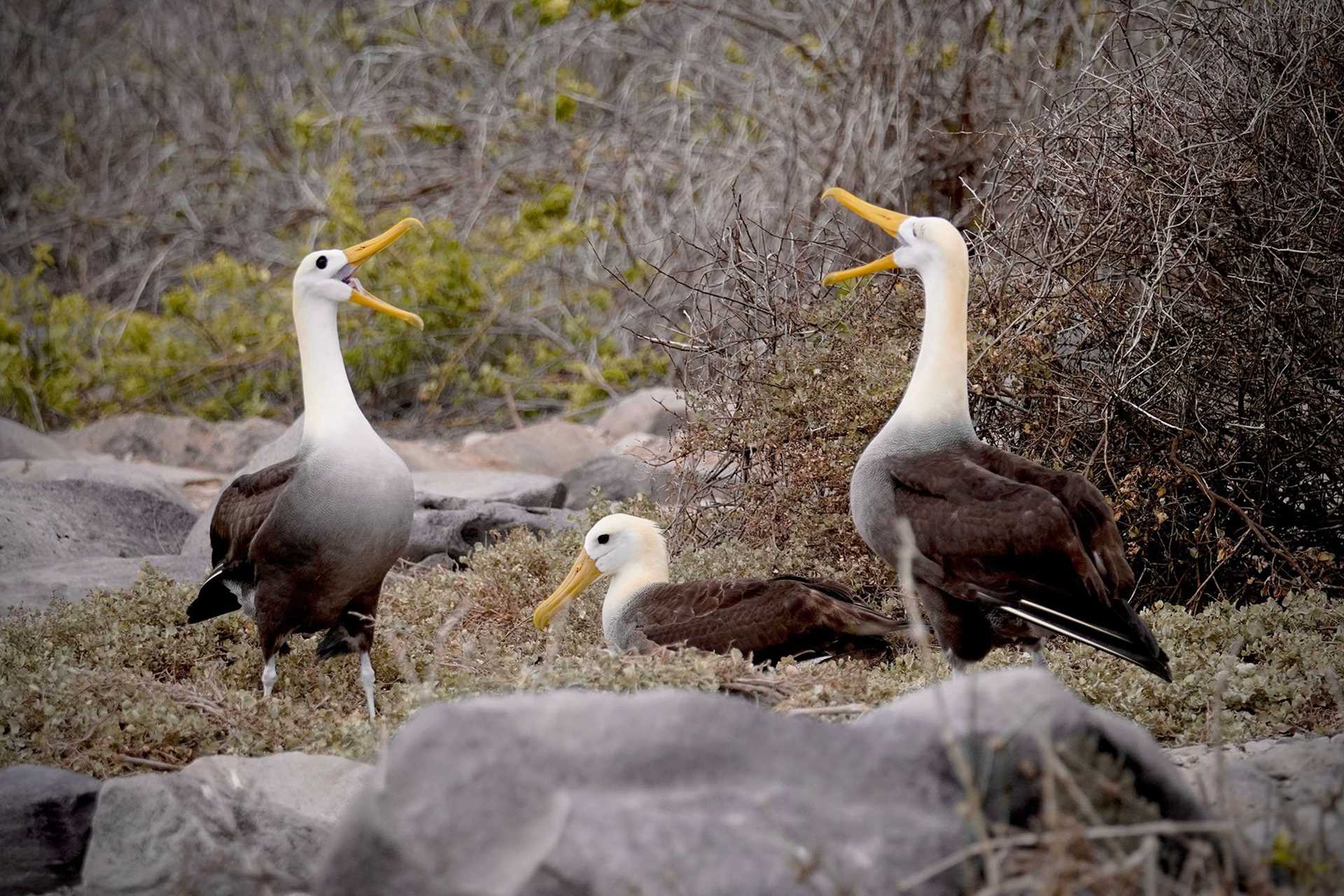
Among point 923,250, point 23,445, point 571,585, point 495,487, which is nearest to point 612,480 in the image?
point 495,487

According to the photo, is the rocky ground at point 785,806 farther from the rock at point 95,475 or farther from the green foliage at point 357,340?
the green foliage at point 357,340

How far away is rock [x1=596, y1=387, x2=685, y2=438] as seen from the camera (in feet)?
29.8

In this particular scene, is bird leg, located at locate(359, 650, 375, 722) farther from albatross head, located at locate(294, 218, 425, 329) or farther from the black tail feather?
albatross head, located at locate(294, 218, 425, 329)

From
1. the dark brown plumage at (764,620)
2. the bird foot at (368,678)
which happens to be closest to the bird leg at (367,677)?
the bird foot at (368,678)

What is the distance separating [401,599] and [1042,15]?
552 centimetres

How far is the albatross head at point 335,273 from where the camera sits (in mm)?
4984

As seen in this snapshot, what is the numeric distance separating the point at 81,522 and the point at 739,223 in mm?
3594

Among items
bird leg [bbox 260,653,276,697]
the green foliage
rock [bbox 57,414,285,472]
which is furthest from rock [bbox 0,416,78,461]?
bird leg [bbox 260,653,276,697]

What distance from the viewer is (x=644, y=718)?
2455mm

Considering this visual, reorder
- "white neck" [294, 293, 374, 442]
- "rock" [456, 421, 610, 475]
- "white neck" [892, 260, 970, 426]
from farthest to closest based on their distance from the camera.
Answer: "rock" [456, 421, 610, 475] → "white neck" [294, 293, 374, 442] → "white neck" [892, 260, 970, 426]

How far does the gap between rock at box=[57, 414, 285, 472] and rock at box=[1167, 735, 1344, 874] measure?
7125mm

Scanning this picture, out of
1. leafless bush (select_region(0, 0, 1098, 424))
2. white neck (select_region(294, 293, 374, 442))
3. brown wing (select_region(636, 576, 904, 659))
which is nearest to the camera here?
brown wing (select_region(636, 576, 904, 659))

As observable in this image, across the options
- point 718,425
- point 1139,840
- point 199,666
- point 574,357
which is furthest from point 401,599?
point 574,357

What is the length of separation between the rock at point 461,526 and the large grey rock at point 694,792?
4.29 m
